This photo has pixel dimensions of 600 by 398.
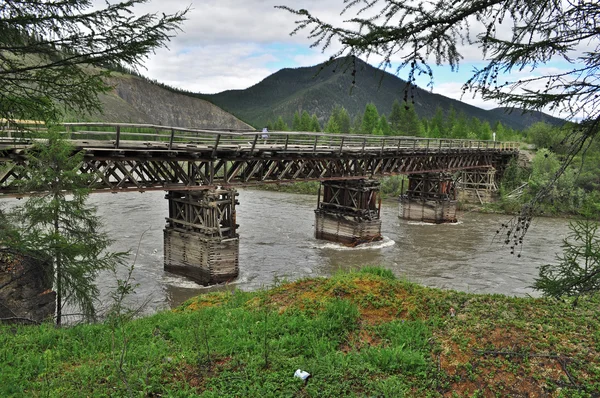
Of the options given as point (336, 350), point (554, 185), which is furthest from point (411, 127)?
point (336, 350)

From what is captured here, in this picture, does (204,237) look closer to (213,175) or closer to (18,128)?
(213,175)

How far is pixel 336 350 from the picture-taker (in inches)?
278

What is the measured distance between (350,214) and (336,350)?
22.2m

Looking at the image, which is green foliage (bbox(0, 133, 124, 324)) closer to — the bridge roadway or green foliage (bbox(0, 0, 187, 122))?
the bridge roadway

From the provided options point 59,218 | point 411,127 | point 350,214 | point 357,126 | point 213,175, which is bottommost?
point 350,214

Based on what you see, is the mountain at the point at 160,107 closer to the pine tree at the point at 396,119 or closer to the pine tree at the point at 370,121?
the pine tree at the point at 370,121

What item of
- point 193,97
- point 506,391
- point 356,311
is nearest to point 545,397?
point 506,391

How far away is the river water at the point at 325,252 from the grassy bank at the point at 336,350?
4.63m

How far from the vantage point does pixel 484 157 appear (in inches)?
1836

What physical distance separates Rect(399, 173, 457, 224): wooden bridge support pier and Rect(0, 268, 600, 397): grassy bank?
29634 mm

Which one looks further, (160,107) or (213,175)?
Result: (160,107)

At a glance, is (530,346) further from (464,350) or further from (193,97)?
(193,97)

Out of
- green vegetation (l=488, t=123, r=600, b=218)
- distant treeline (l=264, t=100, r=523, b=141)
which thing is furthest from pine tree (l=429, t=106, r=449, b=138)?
green vegetation (l=488, t=123, r=600, b=218)

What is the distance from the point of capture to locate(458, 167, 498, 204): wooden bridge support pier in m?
46.4
